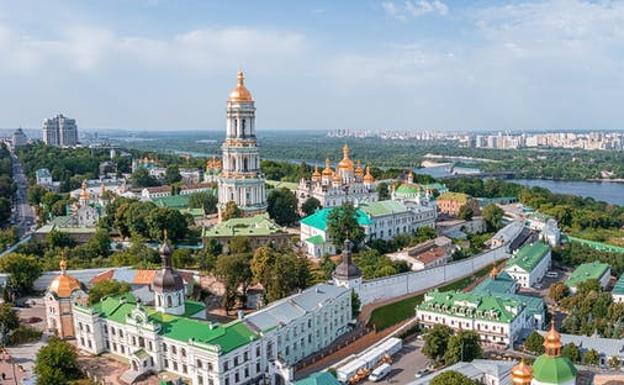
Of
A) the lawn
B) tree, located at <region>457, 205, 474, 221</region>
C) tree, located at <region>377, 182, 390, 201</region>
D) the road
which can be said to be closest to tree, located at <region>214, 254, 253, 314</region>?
the lawn

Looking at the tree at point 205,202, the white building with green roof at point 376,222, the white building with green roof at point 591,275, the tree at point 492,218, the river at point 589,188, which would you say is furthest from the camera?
the river at point 589,188

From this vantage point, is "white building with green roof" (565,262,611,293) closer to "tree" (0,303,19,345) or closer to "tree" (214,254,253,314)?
"tree" (214,254,253,314)

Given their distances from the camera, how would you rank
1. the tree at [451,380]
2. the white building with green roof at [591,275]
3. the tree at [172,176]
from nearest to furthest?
the tree at [451,380], the white building with green roof at [591,275], the tree at [172,176]

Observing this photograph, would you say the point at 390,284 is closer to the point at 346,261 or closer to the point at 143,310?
the point at 346,261

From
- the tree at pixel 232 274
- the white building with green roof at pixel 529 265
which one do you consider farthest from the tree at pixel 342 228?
the white building with green roof at pixel 529 265

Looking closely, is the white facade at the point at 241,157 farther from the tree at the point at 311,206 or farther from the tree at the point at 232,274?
the tree at the point at 232,274

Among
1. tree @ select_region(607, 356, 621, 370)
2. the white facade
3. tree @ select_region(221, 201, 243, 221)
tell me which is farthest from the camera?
the white facade

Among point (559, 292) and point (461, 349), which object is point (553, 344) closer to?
point (461, 349)
